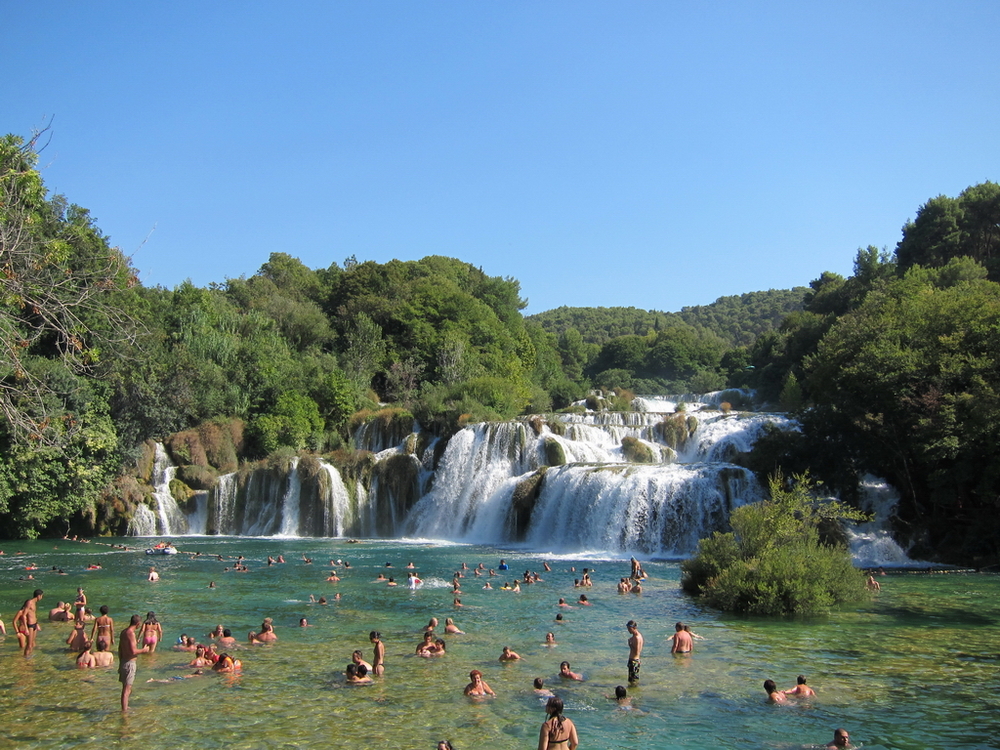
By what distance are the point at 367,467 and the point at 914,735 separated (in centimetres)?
3293

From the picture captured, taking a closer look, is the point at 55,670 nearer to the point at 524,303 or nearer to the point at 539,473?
the point at 539,473

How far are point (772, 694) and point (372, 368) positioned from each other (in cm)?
4572

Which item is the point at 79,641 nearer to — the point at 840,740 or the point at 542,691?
the point at 542,691

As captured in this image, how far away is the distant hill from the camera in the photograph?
132 m

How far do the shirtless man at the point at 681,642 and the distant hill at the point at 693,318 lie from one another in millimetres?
110872

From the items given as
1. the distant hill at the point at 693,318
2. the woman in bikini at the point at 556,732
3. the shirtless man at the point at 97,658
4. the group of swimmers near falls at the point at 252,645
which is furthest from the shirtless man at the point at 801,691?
the distant hill at the point at 693,318

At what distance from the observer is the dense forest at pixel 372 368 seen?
1540 cm

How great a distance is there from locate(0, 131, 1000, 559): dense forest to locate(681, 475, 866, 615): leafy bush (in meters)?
8.68

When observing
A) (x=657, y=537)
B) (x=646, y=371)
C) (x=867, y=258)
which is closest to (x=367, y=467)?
(x=657, y=537)

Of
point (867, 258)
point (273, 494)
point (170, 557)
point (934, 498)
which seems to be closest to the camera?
point (934, 498)

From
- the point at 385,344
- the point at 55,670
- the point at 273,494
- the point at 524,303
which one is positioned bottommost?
the point at 55,670

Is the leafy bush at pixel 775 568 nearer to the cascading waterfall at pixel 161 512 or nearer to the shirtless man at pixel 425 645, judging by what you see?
the shirtless man at pixel 425 645

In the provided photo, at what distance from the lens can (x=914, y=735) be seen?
1155 centimetres

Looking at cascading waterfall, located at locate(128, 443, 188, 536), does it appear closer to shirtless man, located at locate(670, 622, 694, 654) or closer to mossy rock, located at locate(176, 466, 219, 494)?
mossy rock, located at locate(176, 466, 219, 494)
